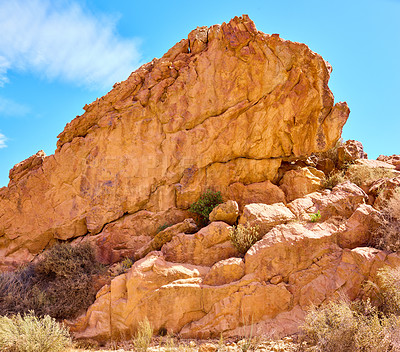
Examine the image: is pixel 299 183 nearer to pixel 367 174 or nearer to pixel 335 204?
pixel 335 204

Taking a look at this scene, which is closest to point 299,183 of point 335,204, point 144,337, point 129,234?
point 335,204

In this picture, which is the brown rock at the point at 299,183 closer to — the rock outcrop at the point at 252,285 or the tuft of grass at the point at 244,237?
the rock outcrop at the point at 252,285

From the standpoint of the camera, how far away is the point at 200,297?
6258 millimetres

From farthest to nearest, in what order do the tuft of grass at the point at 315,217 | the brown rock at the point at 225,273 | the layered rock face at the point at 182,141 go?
1. the layered rock face at the point at 182,141
2. the tuft of grass at the point at 315,217
3. the brown rock at the point at 225,273

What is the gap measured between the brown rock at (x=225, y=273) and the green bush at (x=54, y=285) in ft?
9.88

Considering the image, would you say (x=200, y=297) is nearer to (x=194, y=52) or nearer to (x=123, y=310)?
(x=123, y=310)

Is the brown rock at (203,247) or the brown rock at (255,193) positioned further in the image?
the brown rock at (255,193)

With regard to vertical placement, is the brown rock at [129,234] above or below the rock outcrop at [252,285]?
above

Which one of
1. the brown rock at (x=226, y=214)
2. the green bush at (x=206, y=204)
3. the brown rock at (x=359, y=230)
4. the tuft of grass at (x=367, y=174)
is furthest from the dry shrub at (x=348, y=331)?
the tuft of grass at (x=367, y=174)

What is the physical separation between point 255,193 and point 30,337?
6948mm

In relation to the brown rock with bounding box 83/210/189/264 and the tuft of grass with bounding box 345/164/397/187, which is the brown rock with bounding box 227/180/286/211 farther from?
the tuft of grass with bounding box 345/164/397/187

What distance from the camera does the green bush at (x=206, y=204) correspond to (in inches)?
337

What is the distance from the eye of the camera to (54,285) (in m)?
6.96

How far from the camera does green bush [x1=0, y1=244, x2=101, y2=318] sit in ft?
21.3
